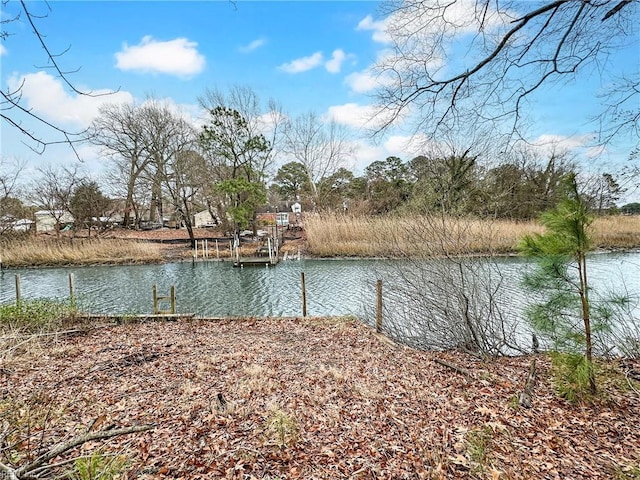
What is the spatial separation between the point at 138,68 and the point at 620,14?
5277 millimetres

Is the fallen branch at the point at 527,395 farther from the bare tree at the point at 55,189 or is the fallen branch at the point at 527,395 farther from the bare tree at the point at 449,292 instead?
the bare tree at the point at 55,189

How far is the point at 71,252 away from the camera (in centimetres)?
1554

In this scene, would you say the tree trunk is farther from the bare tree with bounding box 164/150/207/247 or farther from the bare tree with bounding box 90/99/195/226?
the bare tree with bounding box 90/99/195/226

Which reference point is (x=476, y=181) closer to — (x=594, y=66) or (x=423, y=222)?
(x=423, y=222)

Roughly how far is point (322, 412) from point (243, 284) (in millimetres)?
8434

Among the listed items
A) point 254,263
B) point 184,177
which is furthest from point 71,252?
point 254,263

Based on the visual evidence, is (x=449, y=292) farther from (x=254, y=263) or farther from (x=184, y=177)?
(x=184, y=177)

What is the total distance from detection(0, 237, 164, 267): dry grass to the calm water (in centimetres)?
79

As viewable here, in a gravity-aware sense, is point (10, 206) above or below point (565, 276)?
above

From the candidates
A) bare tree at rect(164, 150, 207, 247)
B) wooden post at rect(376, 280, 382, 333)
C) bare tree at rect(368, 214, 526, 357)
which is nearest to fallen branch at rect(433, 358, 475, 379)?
bare tree at rect(368, 214, 526, 357)

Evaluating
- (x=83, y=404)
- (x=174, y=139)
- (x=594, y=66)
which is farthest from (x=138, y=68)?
(x=174, y=139)

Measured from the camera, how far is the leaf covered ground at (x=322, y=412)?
210cm

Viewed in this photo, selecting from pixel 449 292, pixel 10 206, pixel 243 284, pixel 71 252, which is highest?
pixel 10 206

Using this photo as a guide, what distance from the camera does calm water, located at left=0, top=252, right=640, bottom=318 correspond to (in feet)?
24.8
